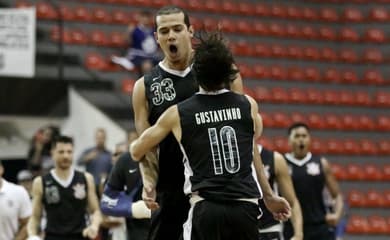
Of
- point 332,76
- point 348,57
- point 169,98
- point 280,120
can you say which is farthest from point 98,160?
point 348,57

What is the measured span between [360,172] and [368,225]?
142 centimetres

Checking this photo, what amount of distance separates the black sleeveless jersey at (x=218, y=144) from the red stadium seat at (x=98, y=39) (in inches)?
511

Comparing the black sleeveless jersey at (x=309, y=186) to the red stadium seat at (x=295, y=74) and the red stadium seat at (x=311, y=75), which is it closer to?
the red stadium seat at (x=295, y=74)

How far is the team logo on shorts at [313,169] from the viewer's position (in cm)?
1083

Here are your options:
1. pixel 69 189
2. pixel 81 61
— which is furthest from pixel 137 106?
pixel 81 61

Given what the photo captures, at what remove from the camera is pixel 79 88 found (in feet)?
53.4

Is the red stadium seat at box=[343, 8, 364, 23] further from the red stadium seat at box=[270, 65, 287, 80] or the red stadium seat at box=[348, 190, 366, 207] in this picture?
the red stadium seat at box=[348, 190, 366, 207]

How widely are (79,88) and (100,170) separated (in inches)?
116

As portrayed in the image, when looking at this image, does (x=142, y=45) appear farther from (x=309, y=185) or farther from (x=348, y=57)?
(x=348, y=57)

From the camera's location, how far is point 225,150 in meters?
5.40

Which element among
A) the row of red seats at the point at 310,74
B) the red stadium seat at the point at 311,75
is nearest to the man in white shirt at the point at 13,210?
the row of red seats at the point at 310,74

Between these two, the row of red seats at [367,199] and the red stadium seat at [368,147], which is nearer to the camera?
the row of red seats at [367,199]

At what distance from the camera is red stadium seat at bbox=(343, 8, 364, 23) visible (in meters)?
22.4

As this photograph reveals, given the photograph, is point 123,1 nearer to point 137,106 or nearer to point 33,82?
point 33,82
